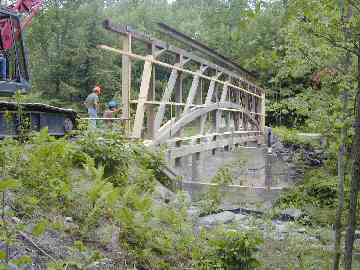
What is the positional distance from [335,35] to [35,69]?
108 ft

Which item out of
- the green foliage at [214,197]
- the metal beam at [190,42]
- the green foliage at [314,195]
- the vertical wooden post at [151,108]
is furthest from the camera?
the green foliage at [314,195]

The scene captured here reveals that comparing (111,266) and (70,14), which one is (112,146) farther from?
(70,14)

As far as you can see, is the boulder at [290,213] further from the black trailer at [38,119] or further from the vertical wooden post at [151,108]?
the black trailer at [38,119]

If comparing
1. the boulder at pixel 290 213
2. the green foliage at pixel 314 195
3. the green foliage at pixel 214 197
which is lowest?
the boulder at pixel 290 213

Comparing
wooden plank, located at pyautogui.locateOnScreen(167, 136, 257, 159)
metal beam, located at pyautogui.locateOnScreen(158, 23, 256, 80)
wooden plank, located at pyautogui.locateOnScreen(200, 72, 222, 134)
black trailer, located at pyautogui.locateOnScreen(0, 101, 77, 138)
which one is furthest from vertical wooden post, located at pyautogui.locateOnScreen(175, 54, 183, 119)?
black trailer, located at pyautogui.locateOnScreen(0, 101, 77, 138)

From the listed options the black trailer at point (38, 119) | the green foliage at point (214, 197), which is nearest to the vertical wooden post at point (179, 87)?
the black trailer at point (38, 119)

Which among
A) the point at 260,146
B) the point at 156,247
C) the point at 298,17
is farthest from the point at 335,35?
the point at 260,146

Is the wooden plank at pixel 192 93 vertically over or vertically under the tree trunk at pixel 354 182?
over

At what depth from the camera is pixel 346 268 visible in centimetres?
420

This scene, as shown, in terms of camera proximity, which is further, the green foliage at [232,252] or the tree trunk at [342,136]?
the green foliage at [232,252]

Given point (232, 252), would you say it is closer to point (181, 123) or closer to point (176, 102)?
point (181, 123)

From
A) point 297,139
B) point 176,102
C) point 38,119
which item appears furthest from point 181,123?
point 38,119

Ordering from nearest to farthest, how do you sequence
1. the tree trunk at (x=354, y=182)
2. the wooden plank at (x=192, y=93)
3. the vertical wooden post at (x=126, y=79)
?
the tree trunk at (x=354, y=182) < the vertical wooden post at (x=126, y=79) < the wooden plank at (x=192, y=93)

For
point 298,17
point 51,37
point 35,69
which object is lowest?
point 298,17
